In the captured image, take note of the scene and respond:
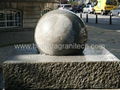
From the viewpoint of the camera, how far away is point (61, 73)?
257 inches

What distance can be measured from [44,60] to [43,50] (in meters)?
0.46

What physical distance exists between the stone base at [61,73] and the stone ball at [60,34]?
32cm

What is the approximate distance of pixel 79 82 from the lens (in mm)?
6598

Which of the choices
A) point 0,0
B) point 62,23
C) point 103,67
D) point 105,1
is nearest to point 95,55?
point 103,67

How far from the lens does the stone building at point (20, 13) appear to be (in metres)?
15.2

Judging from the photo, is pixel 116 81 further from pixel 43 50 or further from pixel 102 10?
pixel 102 10

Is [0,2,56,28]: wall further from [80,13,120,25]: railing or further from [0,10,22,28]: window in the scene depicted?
[80,13,120,25]: railing

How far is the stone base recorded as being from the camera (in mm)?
6461

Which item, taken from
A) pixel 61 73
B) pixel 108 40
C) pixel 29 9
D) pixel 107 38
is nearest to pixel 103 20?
pixel 107 38

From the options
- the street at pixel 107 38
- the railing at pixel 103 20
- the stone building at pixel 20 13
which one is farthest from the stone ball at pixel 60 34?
the railing at pixel 103 20

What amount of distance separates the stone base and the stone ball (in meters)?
0.32

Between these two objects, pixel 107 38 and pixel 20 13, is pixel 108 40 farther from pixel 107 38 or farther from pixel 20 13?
pixel 20 13

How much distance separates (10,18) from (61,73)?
375 inches

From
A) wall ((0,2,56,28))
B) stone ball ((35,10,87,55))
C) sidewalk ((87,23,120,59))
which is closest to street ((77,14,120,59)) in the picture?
sidewalk ((87,23,120,59))
